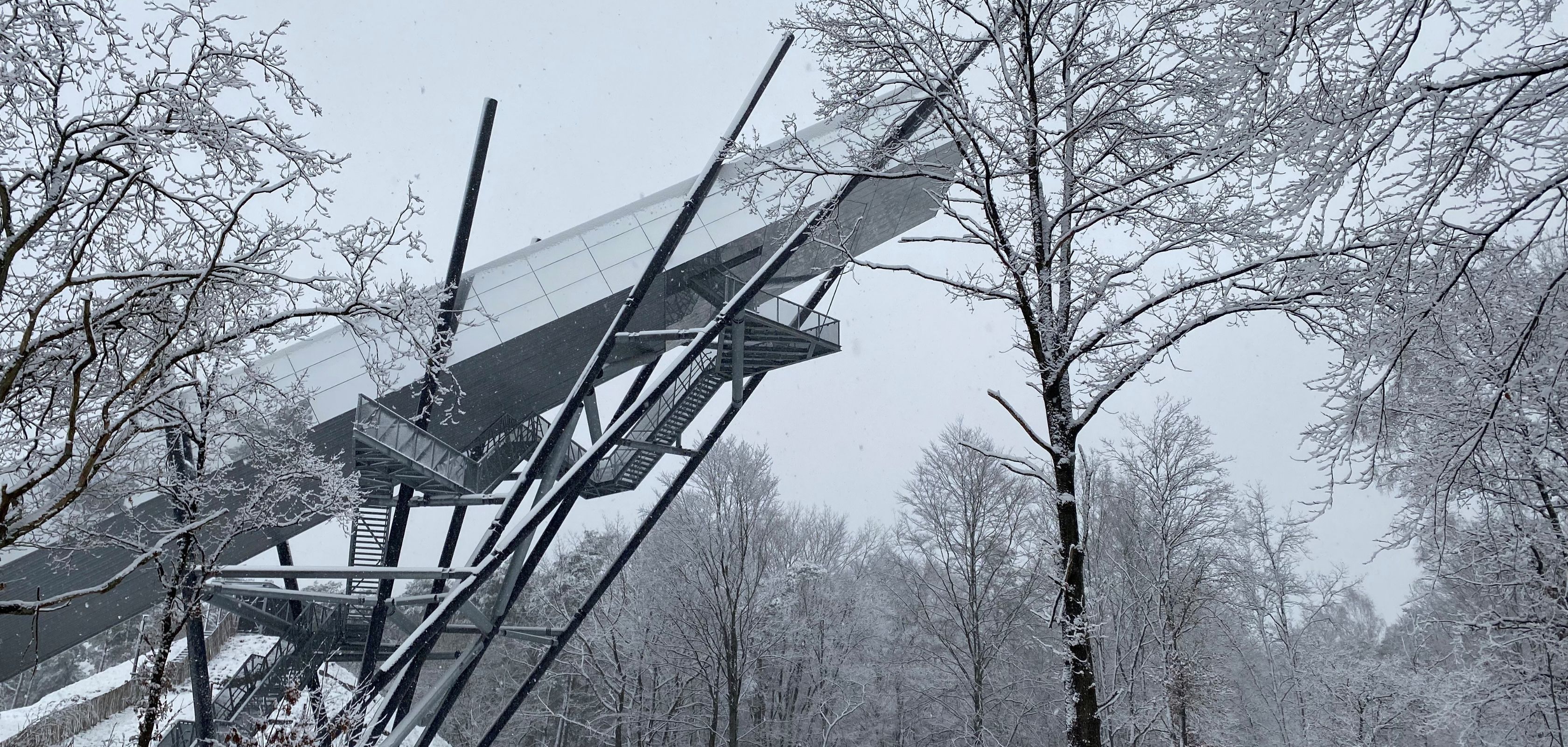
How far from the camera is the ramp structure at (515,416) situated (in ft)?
32.0

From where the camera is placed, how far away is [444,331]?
7.61 metres

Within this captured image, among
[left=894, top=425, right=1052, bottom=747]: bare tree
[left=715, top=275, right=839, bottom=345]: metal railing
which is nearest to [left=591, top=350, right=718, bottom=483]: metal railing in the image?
[left=715, top=275, right=839, bottom=345]: metal railing

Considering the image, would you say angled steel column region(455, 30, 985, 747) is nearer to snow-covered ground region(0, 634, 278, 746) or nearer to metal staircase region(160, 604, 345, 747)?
metal staircase region(160, 604, 345, 747)

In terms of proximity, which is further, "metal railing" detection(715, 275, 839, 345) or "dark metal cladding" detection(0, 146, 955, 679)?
"metal railing" detection(715, 275, 839, 345)

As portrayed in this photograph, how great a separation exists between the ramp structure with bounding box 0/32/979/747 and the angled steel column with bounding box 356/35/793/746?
0.09 ft

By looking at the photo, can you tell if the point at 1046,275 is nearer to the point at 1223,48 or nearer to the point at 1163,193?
the point at 1163,193

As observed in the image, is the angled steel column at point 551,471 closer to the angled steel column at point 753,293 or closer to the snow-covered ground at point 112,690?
the angled steel column at point 753,293

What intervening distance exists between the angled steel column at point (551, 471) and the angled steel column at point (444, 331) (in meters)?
1.48

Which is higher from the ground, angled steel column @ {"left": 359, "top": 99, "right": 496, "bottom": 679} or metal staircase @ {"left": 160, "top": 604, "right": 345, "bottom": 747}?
angled steel column @ {"left": 359, "top": 99, "right": 496, "bottom": 679}

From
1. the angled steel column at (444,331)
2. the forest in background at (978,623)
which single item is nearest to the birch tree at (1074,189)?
the angled steel column at (444,331)

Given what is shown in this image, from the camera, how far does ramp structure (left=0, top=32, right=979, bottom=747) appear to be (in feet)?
32.0

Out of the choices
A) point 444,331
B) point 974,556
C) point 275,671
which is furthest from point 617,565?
point 974,556

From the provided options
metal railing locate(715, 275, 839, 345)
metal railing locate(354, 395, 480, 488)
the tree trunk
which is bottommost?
the tree trunk

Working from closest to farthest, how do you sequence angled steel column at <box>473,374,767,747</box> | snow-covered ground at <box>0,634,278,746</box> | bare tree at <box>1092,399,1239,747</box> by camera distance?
angled steel column at <box>473,374,767,747</box> < snow-covered ground at <box>0,634,278,746</box> < bare tree at <box>1092,399,1239,747</box>
